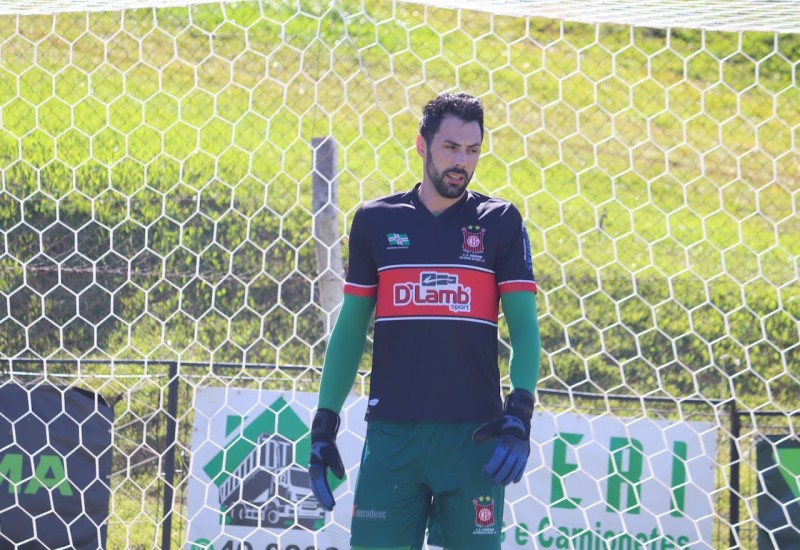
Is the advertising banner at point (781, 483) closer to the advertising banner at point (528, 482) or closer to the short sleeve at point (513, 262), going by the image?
the advertising banner at point (528, 482)

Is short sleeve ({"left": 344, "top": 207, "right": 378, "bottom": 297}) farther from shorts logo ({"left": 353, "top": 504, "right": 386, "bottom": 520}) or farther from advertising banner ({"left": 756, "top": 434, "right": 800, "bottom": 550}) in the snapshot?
advertising banner ({"left": 756, "top": 434, "right": 800, "bottom": 550})

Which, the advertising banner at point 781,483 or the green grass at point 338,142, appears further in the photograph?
the green grass at point 338,142

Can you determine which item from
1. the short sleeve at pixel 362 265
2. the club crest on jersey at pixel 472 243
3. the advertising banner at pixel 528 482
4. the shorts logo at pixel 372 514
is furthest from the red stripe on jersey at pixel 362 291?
the advertising banner at pixel 528 482

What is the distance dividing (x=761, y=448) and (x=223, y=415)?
220cm

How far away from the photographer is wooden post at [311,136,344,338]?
495 centimetres

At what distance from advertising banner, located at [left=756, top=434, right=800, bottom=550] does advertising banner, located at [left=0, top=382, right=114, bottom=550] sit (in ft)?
8.82

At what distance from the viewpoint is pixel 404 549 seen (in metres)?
3.04

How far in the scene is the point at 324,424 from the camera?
3203 millimetres

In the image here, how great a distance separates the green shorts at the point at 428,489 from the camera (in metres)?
3.03

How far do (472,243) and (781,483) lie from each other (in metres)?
2.11

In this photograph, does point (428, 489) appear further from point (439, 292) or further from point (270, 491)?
point (270, 491)

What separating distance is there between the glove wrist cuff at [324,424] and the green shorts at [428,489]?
6.5 inches

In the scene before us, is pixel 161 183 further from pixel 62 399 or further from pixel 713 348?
pixel 713 348

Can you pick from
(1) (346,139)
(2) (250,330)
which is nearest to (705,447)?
(2) (250,330)
